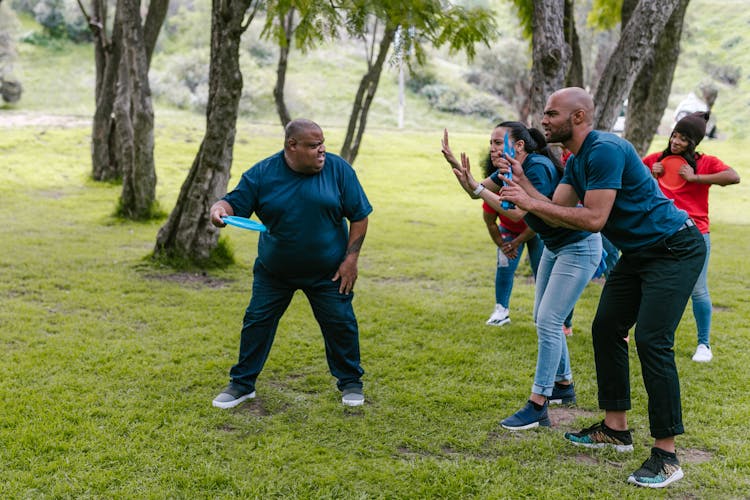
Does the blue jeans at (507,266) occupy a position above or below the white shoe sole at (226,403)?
above

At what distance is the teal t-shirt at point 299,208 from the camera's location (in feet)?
15.8

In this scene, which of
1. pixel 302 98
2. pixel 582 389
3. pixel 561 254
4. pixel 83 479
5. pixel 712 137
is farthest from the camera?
pixel 302 98

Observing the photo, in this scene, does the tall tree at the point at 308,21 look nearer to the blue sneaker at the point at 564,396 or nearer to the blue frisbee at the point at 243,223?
the blue frisbee at the point at 243,223

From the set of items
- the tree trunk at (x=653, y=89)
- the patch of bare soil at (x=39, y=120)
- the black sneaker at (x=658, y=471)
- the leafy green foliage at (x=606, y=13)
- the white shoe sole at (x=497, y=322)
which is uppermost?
the leafy green foliage at (x=606, y=13)

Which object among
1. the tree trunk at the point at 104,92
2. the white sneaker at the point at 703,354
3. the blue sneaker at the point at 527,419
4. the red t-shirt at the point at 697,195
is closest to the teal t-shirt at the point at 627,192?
the blue sneaker at the point at 527,419

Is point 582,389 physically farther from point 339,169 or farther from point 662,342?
point 339,169

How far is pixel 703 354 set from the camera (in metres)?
6.27

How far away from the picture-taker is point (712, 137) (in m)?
33.1

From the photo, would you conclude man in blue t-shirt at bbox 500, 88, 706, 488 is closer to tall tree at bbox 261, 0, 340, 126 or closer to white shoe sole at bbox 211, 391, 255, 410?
white shoe sole at bbox 211, 391, 255, 410

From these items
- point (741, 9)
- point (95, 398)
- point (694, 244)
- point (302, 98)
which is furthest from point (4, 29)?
point (741, 9)

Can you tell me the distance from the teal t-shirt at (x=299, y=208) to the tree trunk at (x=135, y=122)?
7.25m

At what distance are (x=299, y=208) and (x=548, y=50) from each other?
17.3 ft

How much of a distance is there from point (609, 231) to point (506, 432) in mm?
1517

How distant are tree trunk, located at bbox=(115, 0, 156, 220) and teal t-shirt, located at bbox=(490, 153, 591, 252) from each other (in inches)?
322
